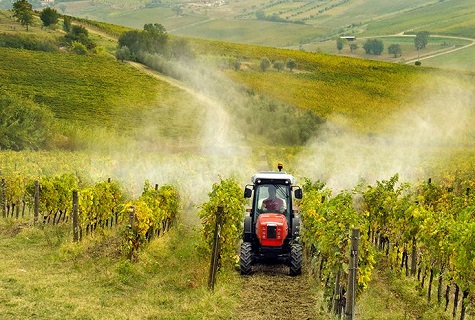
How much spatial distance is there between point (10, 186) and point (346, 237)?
54.8ft

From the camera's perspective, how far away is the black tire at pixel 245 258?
1594 centimetres

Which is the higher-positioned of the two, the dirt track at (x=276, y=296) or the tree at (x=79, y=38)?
the tree at (x=79, y=38)

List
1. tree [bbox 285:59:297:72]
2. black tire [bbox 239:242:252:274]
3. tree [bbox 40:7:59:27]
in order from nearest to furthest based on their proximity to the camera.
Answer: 1. black tire [bbox 239:242:252:274]
2. tree [bbox 285:59:297:72]
3. tree [bbox 40:7:59:27]

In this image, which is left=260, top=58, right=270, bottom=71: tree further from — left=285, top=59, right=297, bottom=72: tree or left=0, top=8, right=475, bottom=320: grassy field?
left=285, top=59, right=297, bottom=72: tree

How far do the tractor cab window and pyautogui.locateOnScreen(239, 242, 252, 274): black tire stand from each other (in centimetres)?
129

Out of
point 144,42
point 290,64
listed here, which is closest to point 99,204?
point 144,42

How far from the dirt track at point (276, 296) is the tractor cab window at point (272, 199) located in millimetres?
1673

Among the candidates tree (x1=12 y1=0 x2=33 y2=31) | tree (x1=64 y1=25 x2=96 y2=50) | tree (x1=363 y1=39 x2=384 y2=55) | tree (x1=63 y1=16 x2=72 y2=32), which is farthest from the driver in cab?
tree (x1=363 y1=39 x2=384 y2=55)

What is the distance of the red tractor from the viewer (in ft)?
52.4

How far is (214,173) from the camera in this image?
36.3m

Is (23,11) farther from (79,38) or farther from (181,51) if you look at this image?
(181,51)

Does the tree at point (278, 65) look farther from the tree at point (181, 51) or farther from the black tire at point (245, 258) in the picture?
the black tire at point (245, 258)

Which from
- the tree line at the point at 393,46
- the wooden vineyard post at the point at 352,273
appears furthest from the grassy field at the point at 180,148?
the tree line at the point at 393,46

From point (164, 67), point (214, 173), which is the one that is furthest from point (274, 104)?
point (214, 173)
